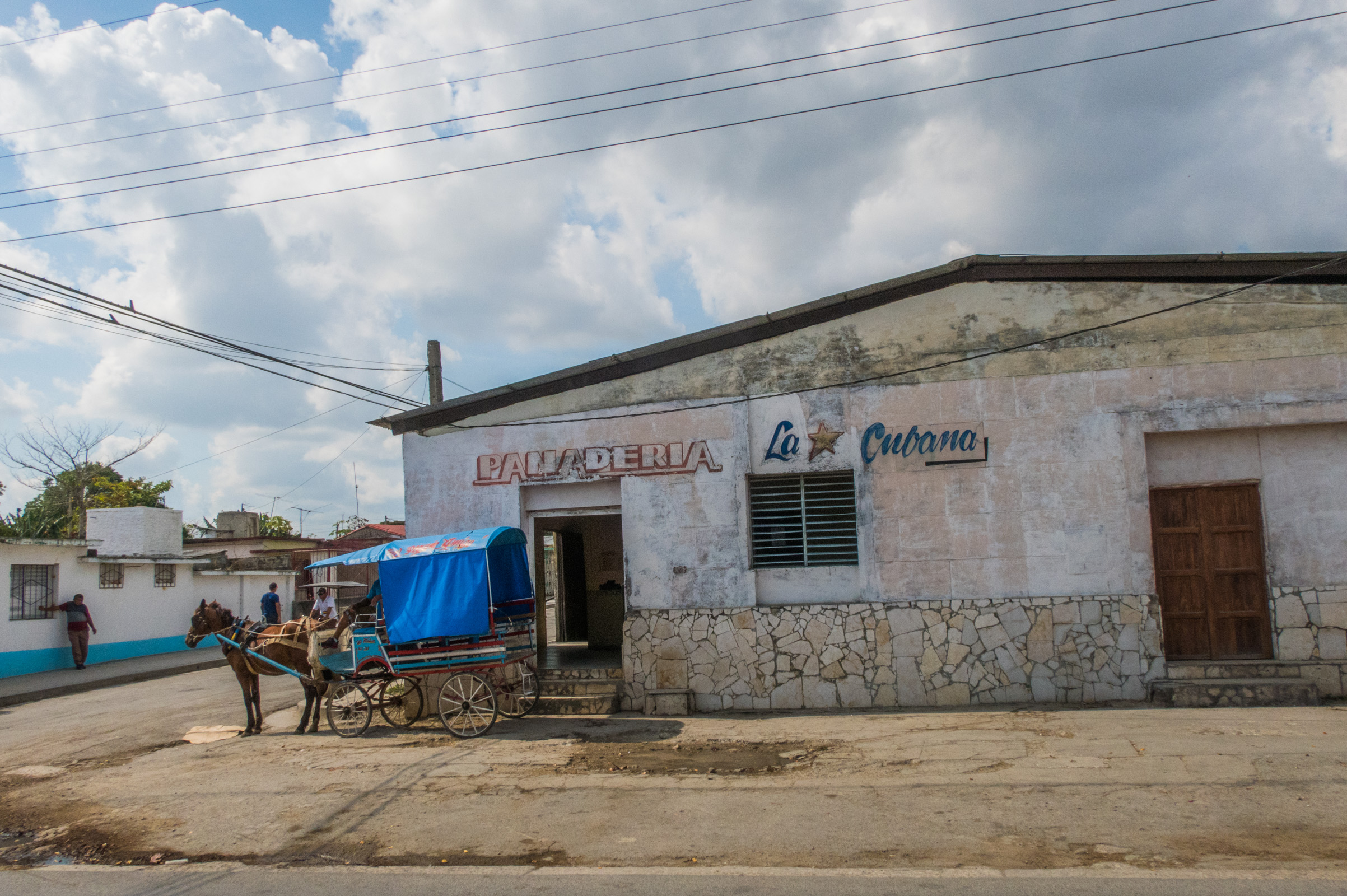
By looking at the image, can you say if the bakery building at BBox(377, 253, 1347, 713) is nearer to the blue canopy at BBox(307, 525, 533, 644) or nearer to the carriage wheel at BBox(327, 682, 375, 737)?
the blue canopy at BBox(307, 525, 533, 644)

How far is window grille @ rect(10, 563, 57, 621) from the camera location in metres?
20.4

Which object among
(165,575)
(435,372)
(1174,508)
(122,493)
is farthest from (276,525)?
(1174,508)

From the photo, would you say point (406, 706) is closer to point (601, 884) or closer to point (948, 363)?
point (601, 884)

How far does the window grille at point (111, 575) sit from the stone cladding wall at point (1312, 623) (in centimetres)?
2581

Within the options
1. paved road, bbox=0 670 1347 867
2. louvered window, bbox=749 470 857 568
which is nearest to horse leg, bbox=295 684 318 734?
paved road, bbox=0 670 1347 867

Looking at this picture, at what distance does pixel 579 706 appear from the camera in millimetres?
11812

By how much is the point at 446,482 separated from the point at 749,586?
15.8 ft

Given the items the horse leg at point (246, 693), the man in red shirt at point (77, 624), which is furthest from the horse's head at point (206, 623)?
the man in red shirt at point (77, 624)

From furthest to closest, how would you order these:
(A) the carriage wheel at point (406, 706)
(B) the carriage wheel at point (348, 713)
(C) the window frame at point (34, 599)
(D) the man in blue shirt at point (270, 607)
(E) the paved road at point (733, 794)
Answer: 1. (D) the man in blue shirt at point (270, 607)
2. (C) the window frame at point (34, 599)
3. (A) the carriage wheel at point (406, 706)
4. (B) the carriage wheel at point (348, 713)
5. (E) the paved road at point (733, 794)

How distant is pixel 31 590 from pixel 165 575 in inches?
201

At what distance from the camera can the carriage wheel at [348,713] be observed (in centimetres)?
1134

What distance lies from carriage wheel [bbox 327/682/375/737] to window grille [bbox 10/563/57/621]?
12.5m

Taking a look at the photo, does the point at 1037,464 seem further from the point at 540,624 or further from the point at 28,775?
the point at 28,775

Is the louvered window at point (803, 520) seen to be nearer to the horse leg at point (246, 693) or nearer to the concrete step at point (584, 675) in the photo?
the concrete step at point (584, 675)
